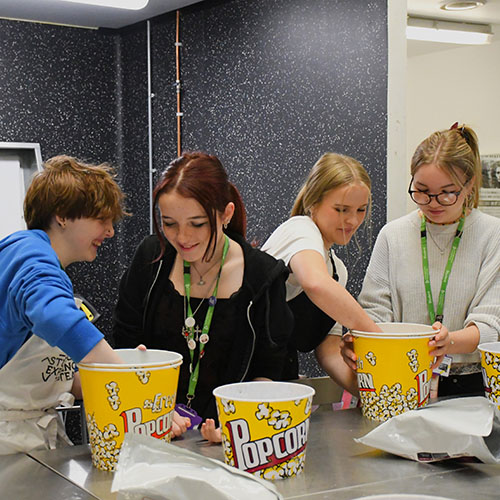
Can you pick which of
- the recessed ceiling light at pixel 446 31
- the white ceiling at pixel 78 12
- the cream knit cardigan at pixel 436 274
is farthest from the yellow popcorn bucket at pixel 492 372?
the white ceiling at pixel 78 12

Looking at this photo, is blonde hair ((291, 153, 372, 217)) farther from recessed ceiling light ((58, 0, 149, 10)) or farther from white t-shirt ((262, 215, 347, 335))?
recessed ceiling light ((58, 0, 149, 10))

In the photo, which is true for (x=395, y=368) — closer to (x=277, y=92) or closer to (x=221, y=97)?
(x=277, y=92)

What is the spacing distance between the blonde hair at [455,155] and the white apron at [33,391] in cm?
80

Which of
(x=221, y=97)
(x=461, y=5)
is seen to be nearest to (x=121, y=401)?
(x=221, y=97)

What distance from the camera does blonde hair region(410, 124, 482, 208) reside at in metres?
1.44

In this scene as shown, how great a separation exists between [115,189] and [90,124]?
1406 mm

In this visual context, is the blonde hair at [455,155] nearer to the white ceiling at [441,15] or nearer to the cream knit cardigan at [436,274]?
the cream knit cardigan at [436,274]

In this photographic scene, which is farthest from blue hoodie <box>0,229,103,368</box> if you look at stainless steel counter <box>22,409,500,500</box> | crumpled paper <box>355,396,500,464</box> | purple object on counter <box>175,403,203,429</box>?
crumpled paper <box>355,396,500,464</box>

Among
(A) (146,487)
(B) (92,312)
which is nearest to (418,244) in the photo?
(A) (146,487)

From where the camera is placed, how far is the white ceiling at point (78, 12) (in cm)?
233

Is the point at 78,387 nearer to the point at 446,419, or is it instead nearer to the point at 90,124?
the point at 446,419

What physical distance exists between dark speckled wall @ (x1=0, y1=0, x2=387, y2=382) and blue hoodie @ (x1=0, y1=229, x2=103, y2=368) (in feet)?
3.51

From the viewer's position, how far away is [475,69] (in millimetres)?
2484

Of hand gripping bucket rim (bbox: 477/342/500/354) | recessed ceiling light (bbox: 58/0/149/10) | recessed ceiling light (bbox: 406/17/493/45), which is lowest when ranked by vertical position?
hand gripping bucket rim (bbox: 477/342/500/354)
